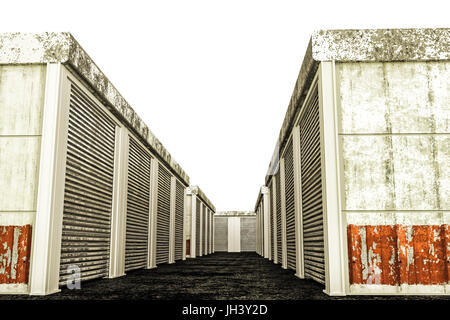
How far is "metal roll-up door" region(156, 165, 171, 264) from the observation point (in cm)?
1427

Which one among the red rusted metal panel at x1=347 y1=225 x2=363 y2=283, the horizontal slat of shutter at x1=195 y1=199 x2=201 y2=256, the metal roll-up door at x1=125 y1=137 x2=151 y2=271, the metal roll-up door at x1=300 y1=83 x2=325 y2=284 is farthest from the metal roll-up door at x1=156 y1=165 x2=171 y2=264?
the red rusted metal panel at x1=347 y1=225 x2=363 y2=283

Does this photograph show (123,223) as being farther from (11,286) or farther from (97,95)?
(11,286)

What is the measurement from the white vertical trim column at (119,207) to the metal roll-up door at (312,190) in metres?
4.16

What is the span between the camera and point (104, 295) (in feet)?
18.6

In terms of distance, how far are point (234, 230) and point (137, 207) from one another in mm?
25785

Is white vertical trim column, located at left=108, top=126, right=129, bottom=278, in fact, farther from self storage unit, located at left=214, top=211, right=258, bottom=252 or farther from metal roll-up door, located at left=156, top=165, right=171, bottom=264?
self storage unit, located at left=214, top=211, right=258, bottom=252

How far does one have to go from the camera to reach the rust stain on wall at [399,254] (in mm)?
5645

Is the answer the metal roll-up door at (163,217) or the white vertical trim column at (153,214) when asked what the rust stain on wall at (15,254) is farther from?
the metal roll-up door at (163,217)

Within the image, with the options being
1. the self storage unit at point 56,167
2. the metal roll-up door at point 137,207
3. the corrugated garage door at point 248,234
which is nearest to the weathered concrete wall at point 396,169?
the self storage unit at point 56,167

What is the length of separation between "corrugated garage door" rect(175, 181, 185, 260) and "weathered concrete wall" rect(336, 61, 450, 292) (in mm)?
12826

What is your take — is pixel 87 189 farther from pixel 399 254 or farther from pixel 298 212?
pixel 399 254
